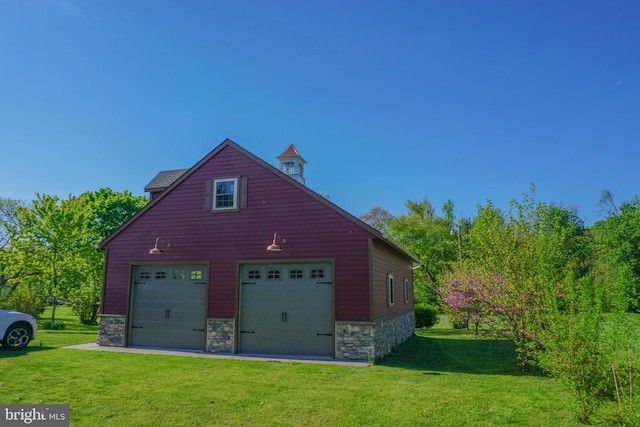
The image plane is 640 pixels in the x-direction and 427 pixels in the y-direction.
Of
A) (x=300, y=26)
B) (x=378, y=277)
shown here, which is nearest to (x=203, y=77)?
(x=300, y=26)

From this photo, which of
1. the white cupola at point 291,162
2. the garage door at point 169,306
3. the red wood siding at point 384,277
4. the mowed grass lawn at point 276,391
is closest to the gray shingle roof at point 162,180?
the white cupola at point 291,162

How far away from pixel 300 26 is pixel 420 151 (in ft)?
29.1

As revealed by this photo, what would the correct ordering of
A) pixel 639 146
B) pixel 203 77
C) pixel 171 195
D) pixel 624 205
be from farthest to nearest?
pixel 624 205 → pixel 639 146 → pixel 171 195 → pixel 203 77

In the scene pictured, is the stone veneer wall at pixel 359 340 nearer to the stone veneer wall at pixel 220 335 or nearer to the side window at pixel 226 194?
the stone veneer wall at pixel 220 335

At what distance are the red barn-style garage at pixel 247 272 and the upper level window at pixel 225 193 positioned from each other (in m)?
0.03

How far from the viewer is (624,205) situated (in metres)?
40.4

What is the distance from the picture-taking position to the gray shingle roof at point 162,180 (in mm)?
17781

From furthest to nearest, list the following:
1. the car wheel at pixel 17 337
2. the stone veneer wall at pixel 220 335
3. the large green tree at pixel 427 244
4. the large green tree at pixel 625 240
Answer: the large green tree at pixel 625 240
the large green tree at pixel 427 244
the stone veneer wall at pixel 220 335
the car wheel at pixel 17 337

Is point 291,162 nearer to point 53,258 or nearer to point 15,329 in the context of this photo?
point 15,329

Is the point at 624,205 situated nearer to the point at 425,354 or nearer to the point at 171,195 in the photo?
the point at 425,354

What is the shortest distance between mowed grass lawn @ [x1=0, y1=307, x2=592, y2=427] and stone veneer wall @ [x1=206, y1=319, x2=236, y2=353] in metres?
1.09

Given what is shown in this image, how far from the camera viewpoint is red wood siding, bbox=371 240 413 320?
11.0 meters

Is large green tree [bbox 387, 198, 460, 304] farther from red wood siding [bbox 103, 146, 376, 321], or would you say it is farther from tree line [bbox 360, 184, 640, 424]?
red wood siding [bbox 103, 146, 376, 321]

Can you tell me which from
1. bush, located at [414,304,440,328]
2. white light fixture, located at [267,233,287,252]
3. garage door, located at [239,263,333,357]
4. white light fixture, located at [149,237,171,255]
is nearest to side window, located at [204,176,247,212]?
white light fixture, located at [267,233,287,252]
